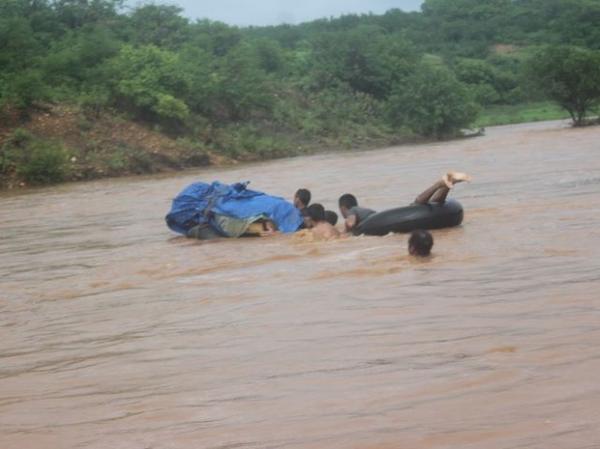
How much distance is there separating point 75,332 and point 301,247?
4.35 metres

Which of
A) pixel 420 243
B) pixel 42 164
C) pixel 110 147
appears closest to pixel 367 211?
pixel 420 243

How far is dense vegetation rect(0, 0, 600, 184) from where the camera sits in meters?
34.1

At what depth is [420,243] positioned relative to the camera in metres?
8.94

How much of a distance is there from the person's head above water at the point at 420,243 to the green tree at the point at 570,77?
32.1 metres

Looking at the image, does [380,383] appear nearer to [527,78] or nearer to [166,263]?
[166,263]

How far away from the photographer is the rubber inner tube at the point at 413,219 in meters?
11.2

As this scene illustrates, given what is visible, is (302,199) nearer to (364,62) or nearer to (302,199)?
(302,199)

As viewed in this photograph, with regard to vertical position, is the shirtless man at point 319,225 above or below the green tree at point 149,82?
below

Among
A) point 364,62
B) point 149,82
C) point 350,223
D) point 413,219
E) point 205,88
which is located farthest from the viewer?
point 364,62

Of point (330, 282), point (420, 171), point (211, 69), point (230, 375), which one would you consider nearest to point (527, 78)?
point (211, 69)

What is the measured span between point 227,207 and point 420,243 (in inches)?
170

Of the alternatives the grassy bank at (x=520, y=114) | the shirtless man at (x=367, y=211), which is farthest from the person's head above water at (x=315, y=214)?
the grassy bank at (x=520, y=114)

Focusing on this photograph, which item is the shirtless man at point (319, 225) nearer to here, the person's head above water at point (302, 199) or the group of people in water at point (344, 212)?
the group of people in water at point (344, 212)

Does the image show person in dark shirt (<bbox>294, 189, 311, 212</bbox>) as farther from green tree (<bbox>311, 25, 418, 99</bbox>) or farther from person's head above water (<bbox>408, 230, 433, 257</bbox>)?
green tree (<bbox>311, 25, 418, 99</bbox>)
